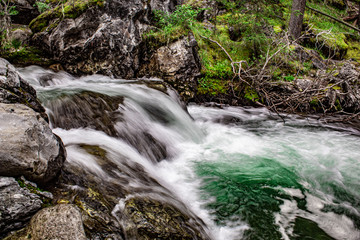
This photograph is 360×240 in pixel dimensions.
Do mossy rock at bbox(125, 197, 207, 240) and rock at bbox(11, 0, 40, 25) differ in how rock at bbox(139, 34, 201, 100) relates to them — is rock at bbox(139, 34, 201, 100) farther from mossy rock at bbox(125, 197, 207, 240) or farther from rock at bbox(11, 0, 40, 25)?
rock at bbox(11, 0, 40, 25)

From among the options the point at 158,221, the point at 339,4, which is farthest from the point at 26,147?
the point at 339,4

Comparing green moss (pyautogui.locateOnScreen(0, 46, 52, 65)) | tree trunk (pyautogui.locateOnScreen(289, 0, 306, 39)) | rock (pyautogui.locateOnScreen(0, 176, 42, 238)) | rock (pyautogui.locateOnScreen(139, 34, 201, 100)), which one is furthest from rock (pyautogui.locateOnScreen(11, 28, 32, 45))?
tree trunk (pyautogui.locateOnScreen(289, 0, 306, 39))

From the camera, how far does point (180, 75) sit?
7.07 meters

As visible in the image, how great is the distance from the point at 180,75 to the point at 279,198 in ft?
15.6

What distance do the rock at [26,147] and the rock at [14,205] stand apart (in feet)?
0.36

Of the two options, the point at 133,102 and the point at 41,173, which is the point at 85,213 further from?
the point at 133,102

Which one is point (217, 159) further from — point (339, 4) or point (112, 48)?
point (339, 4)

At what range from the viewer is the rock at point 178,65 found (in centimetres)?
707

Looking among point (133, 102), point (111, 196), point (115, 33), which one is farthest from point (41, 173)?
point (115, 33)

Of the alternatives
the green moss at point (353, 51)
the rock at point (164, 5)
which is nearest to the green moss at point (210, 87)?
the rock at point (164, 5)

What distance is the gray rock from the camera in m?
1.41

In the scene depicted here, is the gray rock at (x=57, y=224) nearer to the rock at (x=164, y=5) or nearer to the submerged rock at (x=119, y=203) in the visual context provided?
the submerged rock at (x=119, y=203)

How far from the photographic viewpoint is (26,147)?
1721 millimetres

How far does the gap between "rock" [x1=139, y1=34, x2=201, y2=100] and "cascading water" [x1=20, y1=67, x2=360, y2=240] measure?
95 centimetres
